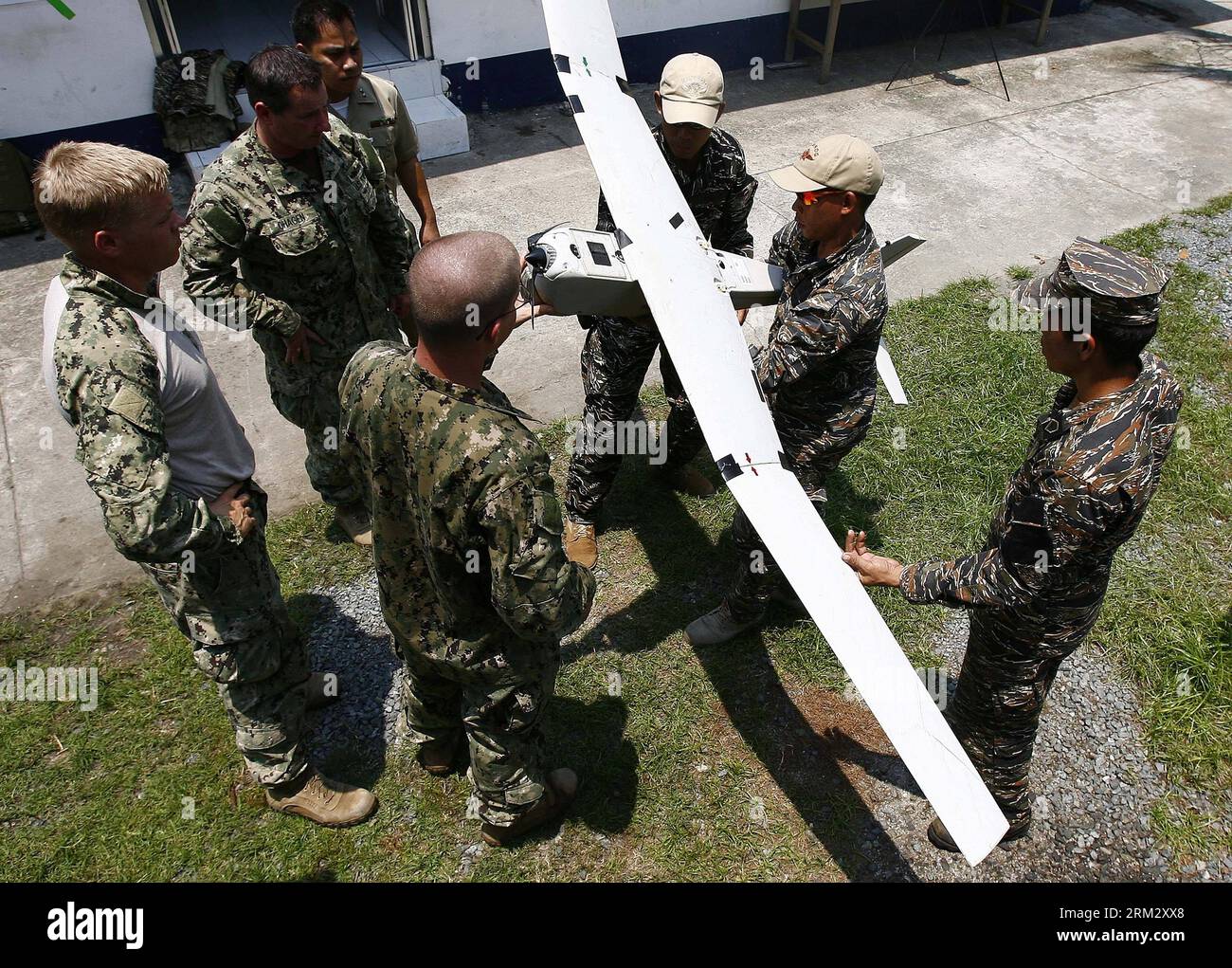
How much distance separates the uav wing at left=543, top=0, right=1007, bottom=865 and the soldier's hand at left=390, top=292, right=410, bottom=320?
1.24 m

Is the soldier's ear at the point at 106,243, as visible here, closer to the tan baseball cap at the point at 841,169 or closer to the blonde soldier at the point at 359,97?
the blonde soldier at the point at 359,97

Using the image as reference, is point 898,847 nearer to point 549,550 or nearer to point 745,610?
point 745,610

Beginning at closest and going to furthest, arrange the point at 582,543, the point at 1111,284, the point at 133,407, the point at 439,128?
the point at 1111,284 → the point at 133,407 → the point at 582,543 → the point at 439,128

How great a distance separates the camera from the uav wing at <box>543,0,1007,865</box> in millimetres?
2453

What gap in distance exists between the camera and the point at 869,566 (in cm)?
282

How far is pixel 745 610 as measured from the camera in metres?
3.95

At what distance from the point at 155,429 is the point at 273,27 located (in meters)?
8.24

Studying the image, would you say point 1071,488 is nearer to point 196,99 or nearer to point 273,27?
point 196,99

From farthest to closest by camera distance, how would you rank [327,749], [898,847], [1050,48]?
[1050,48], [327,749], [898,847]

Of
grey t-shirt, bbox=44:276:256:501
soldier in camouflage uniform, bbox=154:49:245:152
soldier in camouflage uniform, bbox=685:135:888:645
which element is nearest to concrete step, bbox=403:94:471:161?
soldier in camouflage uniform, bbox=154:49:245:152

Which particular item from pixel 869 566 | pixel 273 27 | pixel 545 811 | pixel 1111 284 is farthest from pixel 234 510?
pixel 273 27

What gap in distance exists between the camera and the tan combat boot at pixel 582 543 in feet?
14.6
